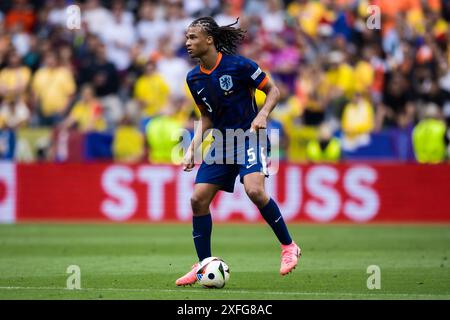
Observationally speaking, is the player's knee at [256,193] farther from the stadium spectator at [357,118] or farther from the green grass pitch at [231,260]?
the stadium spectator at [357,118]

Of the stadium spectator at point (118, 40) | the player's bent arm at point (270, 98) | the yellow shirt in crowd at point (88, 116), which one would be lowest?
the player's bent arm at point (270, 98)

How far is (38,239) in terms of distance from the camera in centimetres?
1474

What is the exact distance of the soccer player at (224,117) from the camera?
361 inches

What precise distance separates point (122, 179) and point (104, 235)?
109 inches

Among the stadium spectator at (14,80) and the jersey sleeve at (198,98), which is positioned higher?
the stadium spectator at (14,80)

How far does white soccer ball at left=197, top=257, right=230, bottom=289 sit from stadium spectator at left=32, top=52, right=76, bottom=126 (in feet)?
36.1

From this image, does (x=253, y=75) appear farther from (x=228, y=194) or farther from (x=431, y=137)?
(x=431, y=137)

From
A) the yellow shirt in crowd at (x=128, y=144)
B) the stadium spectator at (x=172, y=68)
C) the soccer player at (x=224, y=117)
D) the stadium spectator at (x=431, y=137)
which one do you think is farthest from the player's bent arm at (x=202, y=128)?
the stadium spectator at (x=172, y=68)

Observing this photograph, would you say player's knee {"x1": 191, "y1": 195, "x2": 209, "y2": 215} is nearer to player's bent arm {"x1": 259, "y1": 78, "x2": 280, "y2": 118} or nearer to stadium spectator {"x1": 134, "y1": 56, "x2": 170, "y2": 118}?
player's bent arm {"x1": 259, "y1": 78, "x2": 280, "y2": 118}

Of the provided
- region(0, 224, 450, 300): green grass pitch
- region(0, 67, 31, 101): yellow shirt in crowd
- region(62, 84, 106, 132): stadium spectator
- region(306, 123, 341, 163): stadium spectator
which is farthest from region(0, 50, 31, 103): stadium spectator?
region(306, 123, 341, 163): stadium spectator

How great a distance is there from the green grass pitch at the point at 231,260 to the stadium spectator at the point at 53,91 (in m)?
2.98

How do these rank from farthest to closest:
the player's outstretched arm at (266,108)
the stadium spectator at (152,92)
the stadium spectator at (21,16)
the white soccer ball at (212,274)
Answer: the stadium spectator at (21,16) → the stadium spectator at (152,92) → the white soccer ball at (212,274) → the player's outstretched arm at (266,108)
